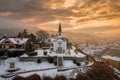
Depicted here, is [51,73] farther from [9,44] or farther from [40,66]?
[9,44]

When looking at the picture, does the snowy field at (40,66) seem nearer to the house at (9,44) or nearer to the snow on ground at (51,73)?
the snow on ground at (51,73)

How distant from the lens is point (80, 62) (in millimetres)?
40875

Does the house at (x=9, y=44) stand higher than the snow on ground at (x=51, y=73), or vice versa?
the house at (x=9, y=44)

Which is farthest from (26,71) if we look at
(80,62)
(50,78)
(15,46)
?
(15,46)

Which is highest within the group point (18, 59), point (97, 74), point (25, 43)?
point (25, 43)

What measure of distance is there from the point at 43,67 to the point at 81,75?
777 centimetres

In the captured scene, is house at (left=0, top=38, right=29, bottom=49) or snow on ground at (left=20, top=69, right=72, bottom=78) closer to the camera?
snow on ground at (left=20, top=69, right=72, bottom=78)

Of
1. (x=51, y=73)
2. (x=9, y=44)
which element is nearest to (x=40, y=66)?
(x=51, y=73)

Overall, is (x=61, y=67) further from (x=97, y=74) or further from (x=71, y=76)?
(x=97, y=74)

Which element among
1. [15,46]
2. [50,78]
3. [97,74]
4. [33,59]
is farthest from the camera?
[15,46]

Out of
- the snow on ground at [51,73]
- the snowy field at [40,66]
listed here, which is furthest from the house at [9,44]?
the snow on ground at [51,73]

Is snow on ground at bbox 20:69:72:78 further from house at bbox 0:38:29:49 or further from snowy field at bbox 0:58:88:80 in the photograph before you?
house at bbox 0:38:29:49

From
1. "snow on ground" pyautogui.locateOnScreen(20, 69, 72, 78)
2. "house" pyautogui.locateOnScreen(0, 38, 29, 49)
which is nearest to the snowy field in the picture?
"snow on ground" pyautogui.locateOnScreen(20, 69, 72, 78)

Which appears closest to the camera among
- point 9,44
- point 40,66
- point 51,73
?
point 51,73
